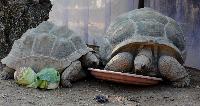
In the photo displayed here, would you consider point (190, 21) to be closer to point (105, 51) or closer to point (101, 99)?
point (105, 51)

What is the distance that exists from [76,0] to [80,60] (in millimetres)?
2561

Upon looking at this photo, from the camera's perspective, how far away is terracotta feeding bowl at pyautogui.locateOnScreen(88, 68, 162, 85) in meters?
5.27

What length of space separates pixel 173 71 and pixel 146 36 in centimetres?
49

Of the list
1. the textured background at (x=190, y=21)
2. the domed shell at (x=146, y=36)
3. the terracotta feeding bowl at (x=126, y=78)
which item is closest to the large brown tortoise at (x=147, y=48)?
the domed shell at (x=146, y=36)

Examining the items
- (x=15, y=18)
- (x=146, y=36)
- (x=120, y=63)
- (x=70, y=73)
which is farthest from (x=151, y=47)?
(x=15, y=18)

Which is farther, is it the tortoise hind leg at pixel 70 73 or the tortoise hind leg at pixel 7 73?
the tortoise hind leg at pixel 7 73

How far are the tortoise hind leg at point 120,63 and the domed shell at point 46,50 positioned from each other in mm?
354

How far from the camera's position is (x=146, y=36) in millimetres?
5539

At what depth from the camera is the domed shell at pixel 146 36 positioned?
5.54 metres

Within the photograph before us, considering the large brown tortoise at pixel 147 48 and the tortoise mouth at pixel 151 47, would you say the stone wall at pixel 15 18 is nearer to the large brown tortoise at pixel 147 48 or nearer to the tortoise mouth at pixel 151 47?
the large brown tortoise at pixel 147 48

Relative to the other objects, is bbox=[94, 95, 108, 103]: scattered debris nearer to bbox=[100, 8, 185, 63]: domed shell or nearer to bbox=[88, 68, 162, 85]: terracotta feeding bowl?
bbox=[88, 68, 162, 85]: terracotta feeding bowl

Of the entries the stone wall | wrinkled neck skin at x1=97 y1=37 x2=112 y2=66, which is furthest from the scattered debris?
the stone wall

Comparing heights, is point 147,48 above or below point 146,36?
below

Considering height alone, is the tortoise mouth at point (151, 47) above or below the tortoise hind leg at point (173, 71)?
above
